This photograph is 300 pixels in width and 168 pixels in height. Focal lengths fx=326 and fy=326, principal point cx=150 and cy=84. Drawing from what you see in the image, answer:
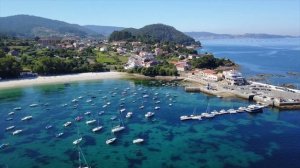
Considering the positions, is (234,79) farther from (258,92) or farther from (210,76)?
(258,92)

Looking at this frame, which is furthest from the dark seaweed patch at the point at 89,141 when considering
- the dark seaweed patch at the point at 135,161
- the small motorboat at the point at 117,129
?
the dark seaweed patch at the point at 135,161

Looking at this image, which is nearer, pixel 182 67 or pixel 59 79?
pixel 59 79

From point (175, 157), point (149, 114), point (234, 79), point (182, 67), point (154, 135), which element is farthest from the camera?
point (182, 67)

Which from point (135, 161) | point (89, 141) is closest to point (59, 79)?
point (89, 141)

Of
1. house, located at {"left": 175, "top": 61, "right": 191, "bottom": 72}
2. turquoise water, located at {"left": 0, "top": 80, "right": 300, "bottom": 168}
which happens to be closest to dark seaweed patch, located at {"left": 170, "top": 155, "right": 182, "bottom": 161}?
turquoise water, located at {"left": 0, "top": 80, "right": 300, "bottom": 168}

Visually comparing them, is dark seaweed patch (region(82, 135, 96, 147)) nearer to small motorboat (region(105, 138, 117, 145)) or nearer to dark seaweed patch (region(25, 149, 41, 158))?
small motorboat (region(105, 138, 117, 145))

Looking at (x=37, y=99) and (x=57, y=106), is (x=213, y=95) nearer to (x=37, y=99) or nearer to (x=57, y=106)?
(x=57, y=106)
